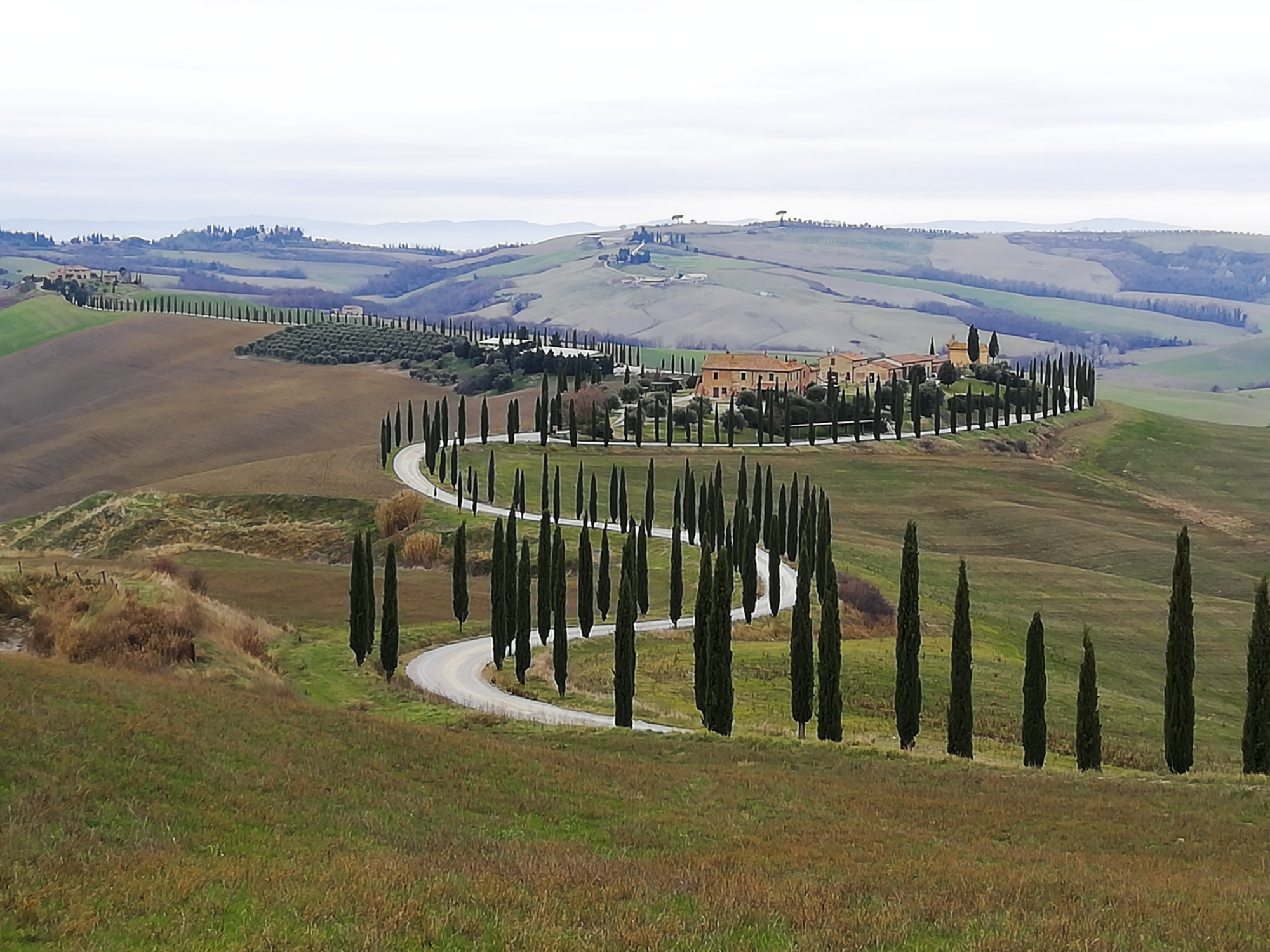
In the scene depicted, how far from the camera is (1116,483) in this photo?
142375 mm

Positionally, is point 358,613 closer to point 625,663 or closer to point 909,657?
point 625,663

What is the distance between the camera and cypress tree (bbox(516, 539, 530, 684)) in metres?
59.7

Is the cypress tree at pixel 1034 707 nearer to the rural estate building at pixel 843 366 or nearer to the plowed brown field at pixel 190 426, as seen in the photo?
the plowed brown field at pixel 190 426

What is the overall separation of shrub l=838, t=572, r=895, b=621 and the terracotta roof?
88.4 meters

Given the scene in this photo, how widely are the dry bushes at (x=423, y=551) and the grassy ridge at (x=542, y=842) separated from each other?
2065 inches

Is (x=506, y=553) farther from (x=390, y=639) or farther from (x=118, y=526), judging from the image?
(x=118, y=526)

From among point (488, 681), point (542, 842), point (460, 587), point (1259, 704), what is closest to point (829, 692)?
point (1259, 704)

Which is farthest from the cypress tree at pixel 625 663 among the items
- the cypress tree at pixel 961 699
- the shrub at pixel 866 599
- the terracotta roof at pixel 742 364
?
the terracotta roof at pixel 742 364

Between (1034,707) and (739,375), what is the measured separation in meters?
127

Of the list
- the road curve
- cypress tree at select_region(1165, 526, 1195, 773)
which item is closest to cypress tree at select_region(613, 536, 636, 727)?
the road curve

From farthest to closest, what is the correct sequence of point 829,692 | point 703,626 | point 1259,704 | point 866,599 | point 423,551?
1. point 423,551
2. point 866,599
3. point 703,626
4. point 829,692
5. point 1259,704

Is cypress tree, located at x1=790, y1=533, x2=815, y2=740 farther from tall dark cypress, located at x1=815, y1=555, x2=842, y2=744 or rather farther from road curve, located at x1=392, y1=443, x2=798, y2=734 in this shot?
road curve, located at x1=392, y1=443, x2=798, y2=734

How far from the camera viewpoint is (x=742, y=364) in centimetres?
17188

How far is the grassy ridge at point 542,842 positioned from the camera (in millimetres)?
18406
